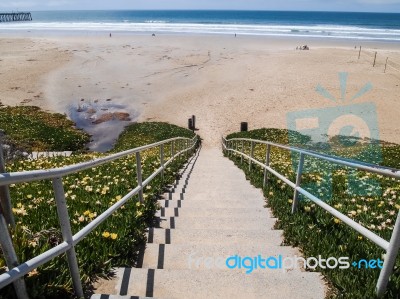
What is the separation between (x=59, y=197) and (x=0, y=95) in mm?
39214

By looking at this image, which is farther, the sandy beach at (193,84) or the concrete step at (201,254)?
the sandy beach at (193,84)

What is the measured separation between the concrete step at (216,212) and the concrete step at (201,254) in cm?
148

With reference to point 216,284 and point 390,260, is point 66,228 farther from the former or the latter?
point 390,260

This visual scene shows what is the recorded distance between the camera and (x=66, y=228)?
2.73m

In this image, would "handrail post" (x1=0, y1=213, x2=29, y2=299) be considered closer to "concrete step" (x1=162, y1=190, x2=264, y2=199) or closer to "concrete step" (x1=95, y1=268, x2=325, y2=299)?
"concrete step" (x1=95, y1=268, x2=325, y2=299)

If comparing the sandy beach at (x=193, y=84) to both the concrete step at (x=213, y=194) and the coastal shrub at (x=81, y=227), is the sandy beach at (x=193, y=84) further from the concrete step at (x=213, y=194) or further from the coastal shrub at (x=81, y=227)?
the coastal shrub at (x=81, y=227)

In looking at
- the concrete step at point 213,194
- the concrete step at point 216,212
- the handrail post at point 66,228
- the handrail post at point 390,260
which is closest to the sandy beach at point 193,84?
the concrete step at point 213,194

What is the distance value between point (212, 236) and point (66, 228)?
232cm

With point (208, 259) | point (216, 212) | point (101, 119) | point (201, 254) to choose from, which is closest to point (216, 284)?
point (208, 259)

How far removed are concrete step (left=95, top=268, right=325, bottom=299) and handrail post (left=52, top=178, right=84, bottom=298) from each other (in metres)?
0.28

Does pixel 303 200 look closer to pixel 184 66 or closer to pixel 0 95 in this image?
pixel 0 95

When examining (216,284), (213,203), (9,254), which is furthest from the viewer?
(213,203)

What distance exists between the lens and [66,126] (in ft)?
92.5

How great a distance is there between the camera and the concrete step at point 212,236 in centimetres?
449
